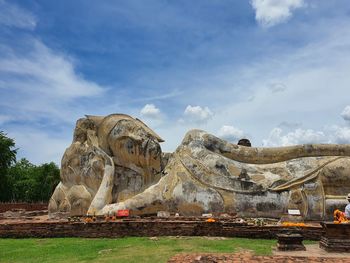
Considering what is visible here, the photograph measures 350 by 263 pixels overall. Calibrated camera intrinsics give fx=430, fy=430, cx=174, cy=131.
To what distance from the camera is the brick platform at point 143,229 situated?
33.6 ft

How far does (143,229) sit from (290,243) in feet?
12.8

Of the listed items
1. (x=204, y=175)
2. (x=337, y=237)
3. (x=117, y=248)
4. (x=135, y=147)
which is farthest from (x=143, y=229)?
(x=135, y=147)

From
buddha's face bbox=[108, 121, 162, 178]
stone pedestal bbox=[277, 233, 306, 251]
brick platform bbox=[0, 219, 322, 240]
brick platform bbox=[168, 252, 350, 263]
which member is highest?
buddha's face bbox=[108, 121, 162, 178]

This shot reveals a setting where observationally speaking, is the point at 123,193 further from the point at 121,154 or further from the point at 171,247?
the point at 171,247

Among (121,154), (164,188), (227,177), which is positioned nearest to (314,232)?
(227,177)

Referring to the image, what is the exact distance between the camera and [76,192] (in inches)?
675

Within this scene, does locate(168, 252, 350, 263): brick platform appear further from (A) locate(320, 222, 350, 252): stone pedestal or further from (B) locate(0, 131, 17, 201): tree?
(B) locate(0, 131, 17, 201): tree

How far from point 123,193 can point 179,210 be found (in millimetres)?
3142

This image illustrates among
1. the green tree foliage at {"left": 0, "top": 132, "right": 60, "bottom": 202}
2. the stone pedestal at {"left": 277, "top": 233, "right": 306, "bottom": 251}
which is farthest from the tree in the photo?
the stone pedestal at {"left": 277, "top": 233, "right": 306, "bottom": 251}

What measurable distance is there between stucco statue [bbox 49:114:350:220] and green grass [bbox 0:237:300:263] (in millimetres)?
3472

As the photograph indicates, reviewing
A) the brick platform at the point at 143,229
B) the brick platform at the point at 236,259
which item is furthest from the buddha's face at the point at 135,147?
the brick platform at the point at 236,259

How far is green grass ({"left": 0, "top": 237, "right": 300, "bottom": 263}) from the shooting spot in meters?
7.89

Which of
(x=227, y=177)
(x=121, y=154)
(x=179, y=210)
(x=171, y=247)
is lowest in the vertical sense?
(x=171, y=247)

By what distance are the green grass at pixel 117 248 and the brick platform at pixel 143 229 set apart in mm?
334
